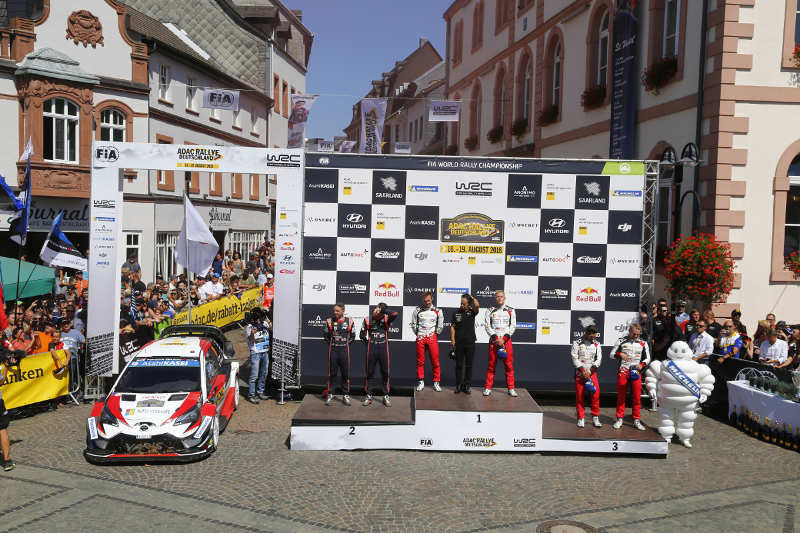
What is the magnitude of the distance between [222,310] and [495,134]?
48.1 ft

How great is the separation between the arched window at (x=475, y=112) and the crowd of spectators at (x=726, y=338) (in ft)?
65.6

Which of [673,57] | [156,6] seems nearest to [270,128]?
[156,6]

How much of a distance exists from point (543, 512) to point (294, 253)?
6.82 m

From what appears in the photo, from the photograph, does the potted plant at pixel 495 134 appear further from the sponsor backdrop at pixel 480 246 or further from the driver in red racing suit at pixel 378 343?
the driver in red racing suit at pixel 378 343

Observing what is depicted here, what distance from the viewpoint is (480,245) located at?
13.2 m

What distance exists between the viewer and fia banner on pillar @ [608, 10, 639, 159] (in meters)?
18.2

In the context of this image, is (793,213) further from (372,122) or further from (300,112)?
(300,112)

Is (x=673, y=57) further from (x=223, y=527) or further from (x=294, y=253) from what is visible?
(x=223, y=527)

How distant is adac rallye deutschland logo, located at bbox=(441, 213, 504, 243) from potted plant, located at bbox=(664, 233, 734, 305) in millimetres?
3947

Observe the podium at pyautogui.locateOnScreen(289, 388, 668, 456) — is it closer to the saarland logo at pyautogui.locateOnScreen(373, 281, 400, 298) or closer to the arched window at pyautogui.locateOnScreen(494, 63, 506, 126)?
the saarland logo at pyautogui.locateOnScreen(373, 281, 400, 298)

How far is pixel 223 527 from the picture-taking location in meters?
7.68

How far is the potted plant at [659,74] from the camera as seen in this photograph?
16406 mm

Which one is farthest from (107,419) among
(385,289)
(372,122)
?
(372,122)

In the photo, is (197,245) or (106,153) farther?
(197,245)
